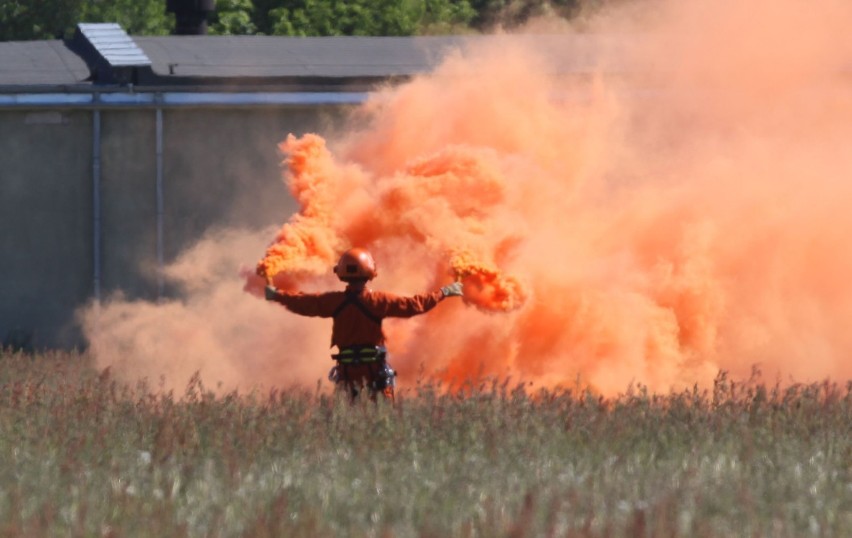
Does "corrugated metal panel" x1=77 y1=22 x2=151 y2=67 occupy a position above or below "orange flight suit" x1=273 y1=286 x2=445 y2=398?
above

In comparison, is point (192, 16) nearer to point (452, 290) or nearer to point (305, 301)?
point (305, 301)

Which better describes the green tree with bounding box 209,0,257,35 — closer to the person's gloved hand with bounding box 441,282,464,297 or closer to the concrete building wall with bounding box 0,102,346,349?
the concrete building wall with bounding box 0,102,346,349

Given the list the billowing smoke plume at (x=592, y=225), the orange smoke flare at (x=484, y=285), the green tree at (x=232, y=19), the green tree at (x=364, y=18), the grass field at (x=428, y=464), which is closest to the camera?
the grass field at (x=428, y=464)

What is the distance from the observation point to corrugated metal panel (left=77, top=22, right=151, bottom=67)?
23.8m

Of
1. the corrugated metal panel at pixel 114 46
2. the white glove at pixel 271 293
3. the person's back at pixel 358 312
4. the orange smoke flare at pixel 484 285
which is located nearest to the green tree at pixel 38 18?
the corrugated metal panel at pixel 114 46

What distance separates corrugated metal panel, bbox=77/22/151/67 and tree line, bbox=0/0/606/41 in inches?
568

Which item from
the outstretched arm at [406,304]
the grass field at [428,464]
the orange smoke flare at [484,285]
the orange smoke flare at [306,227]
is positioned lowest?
the grass field at [428,464]

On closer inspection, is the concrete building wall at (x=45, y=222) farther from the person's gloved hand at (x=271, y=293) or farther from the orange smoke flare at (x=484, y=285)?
the person's gloved hand at (x=271, y=293)

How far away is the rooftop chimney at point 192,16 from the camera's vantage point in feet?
101

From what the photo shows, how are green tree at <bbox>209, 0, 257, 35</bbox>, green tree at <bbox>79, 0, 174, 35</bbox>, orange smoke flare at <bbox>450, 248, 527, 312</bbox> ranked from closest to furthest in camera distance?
orange smoke flare at <bbox>450, 248, 527, 312</bbox> < green tree at <bbox>209, 0, 257, 35</bbox> < green tree at <bbox>79, 0, 174, 35</bbox>

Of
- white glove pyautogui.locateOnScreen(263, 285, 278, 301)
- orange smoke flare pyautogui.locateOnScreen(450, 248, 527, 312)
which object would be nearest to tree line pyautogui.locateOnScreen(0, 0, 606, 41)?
orange smoke flare pyautogui.locateOnScreen(450, 248, 527, 312)

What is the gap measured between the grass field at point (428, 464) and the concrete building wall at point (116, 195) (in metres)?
9.81

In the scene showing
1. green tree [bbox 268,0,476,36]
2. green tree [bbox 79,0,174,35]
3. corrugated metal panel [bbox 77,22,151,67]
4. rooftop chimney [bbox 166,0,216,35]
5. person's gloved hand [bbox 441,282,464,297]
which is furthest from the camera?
green tree [bbox 79,0,174,35]

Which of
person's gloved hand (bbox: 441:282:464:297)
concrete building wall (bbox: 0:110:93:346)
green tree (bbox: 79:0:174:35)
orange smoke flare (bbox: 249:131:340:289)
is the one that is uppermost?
green tree (bbox: 79:0:174:35)
